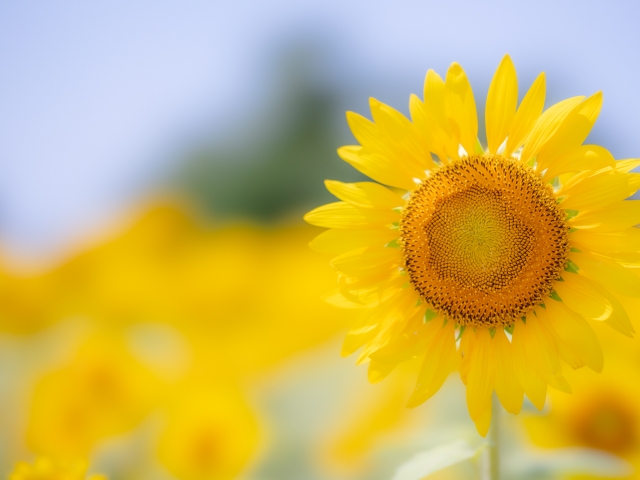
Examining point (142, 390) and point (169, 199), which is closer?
point (142, 390)

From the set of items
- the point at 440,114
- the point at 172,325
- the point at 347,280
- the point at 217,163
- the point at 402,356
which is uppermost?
the point at 440,114

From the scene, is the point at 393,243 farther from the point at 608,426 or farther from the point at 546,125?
the point at 608,426

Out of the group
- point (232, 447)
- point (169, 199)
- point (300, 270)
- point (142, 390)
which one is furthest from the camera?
point (169, 199)

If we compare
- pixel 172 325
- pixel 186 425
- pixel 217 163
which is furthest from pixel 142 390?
pixel 217 163

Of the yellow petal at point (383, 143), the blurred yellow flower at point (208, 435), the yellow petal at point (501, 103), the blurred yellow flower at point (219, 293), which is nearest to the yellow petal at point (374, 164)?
the yellow petal at point (383, 143)

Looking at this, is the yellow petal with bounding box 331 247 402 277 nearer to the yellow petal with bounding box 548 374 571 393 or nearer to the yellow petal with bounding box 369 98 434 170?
the yellow petal with bounding box 369 98 434 170

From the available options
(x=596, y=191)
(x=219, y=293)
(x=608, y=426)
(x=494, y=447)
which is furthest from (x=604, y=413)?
(x=219, y=293)

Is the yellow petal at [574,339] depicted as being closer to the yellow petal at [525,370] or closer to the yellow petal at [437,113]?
the yellow petal at [525,370]

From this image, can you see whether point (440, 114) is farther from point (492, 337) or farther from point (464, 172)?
point (492, 337)
